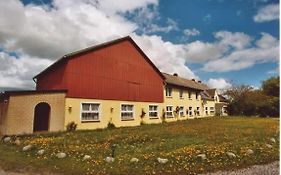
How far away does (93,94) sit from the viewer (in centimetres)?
2570

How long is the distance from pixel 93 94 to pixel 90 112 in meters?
1.79

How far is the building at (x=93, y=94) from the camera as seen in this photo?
70.2ft

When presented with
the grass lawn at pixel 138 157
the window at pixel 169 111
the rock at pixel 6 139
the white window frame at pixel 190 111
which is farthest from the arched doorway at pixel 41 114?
the white window frame at pixel 190 111

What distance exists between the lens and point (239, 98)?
57156mm

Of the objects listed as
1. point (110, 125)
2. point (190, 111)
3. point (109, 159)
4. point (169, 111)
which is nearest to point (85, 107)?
point (110, 125)

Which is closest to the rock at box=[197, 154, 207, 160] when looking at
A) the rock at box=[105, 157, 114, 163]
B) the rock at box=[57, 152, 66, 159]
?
the rock at box=[105, 157, 114, 163]

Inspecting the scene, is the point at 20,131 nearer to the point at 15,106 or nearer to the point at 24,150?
the point at 15,106

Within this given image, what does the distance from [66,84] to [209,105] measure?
1426 inches

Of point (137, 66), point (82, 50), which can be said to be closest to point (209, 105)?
point (137, 66)

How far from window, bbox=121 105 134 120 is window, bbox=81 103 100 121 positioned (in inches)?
142

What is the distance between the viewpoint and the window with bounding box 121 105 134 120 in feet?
94.1

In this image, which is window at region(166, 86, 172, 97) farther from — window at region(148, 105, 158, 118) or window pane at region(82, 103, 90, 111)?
window pane at region(82, 103, 90, 111)

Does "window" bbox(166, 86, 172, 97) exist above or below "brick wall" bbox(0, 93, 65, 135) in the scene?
above

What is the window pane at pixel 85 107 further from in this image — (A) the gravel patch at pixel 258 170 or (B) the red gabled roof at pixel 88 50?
(A) the gravel patch at pixel 258 170
